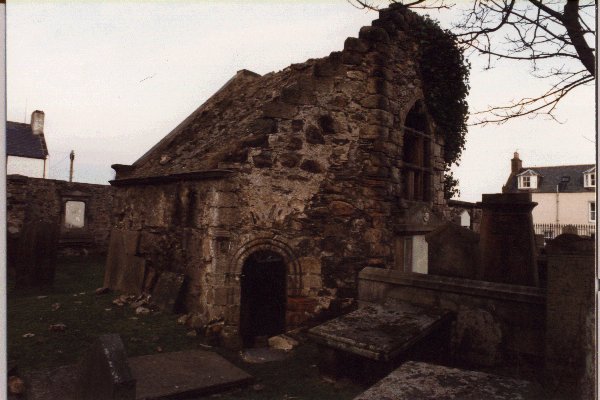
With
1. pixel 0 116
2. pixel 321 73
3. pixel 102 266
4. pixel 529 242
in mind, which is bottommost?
pixel 102 266

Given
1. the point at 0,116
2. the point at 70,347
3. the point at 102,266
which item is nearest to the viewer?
the point at 0,116

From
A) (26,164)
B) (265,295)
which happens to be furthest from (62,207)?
(265,295)

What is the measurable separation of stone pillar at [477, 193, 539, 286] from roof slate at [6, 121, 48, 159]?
17.0 ft

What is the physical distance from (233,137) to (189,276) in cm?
274

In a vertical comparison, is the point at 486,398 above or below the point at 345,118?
below

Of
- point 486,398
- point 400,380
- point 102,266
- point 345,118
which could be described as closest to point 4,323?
point 400,380

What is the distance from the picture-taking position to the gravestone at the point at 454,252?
5.25 metres

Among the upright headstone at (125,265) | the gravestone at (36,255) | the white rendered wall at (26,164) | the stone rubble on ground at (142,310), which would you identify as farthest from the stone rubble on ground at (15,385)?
the gravestone at (36,255)

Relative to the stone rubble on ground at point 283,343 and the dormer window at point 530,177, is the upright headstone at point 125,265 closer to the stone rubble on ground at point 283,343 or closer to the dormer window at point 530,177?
the stone rubble on ground at point 283,343

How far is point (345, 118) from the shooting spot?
7234 millimetres

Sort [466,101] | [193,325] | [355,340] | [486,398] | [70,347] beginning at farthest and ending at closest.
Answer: [466,101], [193,325], [70,347], [355,340], [486,398]

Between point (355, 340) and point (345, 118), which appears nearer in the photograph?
point (355, 340)

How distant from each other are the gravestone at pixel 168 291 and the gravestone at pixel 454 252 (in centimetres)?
456

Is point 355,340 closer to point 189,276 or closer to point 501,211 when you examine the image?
point 501,211
